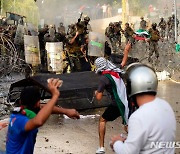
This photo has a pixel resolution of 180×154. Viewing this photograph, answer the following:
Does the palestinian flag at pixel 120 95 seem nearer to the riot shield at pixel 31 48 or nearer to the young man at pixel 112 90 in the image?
the young man at pixel 112 90

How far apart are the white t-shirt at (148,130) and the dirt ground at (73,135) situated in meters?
3.32

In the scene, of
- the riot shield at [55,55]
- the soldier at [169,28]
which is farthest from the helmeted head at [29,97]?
the soldier at [169,28]

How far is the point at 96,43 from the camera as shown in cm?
1051

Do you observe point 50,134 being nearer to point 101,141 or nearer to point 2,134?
point 2,134

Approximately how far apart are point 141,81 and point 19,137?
104 cm

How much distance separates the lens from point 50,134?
6.68m

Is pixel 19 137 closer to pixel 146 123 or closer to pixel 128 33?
pixel 146 123

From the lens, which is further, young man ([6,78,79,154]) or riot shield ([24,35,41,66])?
riot shield ([24,35,41,66])

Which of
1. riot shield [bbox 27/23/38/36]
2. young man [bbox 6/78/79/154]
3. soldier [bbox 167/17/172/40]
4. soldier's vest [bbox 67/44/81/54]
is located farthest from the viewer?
soldier [bbox 167/17/172/40]

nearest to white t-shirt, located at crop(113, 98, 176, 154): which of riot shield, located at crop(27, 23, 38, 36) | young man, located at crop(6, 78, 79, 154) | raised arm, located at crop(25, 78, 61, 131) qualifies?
raised arm, located at crop(25, 78, 61, 131)

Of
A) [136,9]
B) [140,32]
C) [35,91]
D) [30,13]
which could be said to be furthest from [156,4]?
[35,91]

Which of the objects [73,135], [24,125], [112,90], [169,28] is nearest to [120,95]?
[112,90]

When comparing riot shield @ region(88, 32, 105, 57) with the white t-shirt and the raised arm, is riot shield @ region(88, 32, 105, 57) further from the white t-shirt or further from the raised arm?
the white t-shirt

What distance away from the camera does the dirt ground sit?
5789mm
